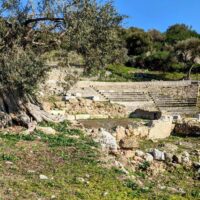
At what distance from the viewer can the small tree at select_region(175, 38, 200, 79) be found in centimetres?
5553

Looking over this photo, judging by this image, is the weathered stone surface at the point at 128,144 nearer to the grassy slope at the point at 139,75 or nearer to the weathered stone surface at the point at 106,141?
the weathered stone surface at the point at 106,141

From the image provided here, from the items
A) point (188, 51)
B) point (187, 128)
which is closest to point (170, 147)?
point (187, 128)

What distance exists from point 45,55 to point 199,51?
39639 mm

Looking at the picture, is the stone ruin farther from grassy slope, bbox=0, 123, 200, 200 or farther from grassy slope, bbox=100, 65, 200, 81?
grassy slope, bbox=0, 123, 200, 200

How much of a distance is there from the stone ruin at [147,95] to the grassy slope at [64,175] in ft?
65.0

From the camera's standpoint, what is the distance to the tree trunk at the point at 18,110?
55.3 feet

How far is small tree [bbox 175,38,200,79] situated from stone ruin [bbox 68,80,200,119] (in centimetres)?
1519

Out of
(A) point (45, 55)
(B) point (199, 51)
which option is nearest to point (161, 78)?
(B) point (199, 51)

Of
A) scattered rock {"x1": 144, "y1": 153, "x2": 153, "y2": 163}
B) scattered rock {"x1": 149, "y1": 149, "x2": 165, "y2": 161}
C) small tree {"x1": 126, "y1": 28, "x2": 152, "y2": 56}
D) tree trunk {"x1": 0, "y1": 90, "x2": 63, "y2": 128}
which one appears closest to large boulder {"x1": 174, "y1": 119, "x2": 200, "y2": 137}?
tree trunk {"x1": 0, "y1": 90, "x2": 63, "y2": 128}

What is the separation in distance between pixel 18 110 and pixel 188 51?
42638 millimetres

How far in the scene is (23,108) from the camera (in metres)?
18.0

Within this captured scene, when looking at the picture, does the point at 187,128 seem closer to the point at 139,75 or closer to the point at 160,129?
the point at 160,129

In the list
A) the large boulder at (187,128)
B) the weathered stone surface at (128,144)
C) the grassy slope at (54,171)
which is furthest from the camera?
the large boulder at (187,128)

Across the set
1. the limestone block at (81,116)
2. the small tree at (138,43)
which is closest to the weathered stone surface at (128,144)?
the limestone block at (81,116)
